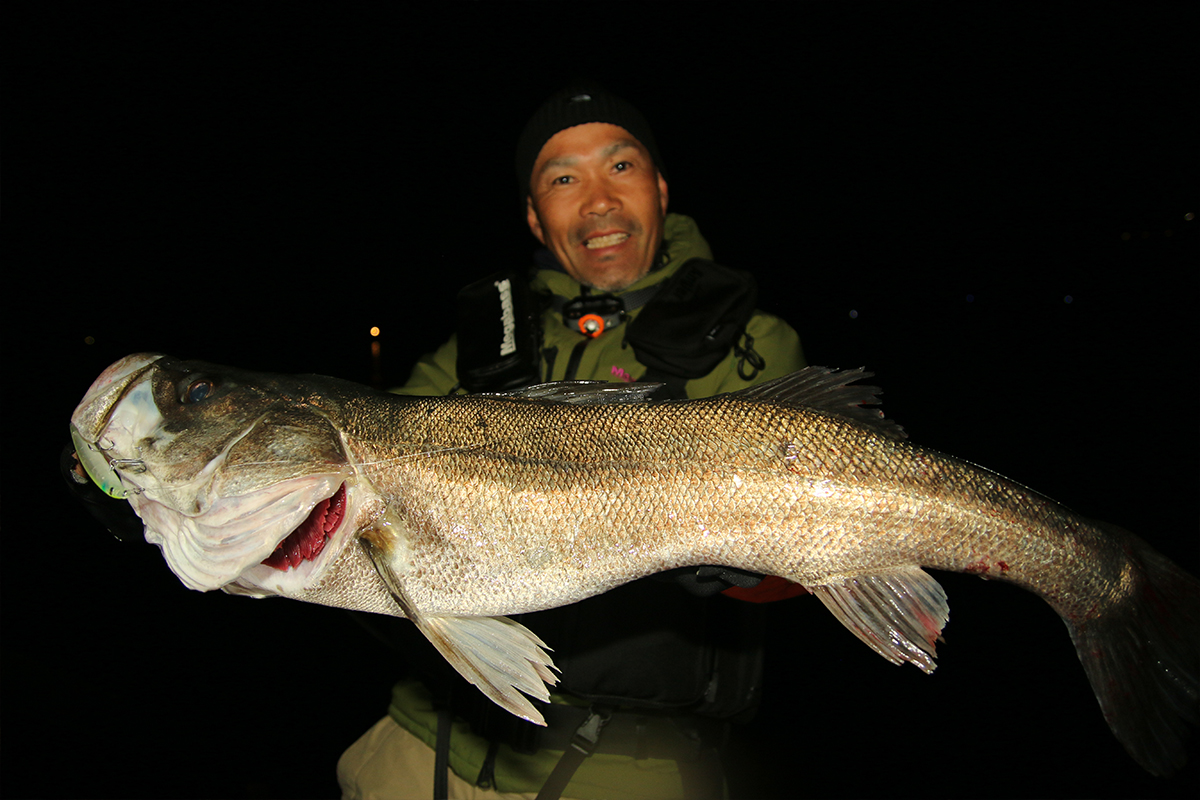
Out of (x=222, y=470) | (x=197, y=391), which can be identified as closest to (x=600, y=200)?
(x=197, y=391)

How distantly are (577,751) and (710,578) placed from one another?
0.87 meters

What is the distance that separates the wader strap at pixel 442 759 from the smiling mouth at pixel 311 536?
112 cm

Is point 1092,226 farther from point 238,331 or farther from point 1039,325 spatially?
point 238,331

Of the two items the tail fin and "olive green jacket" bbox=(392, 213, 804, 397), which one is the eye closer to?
"olive green jacket" bbox=(392, 213, 804, 397)

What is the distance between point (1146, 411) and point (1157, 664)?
768 inches

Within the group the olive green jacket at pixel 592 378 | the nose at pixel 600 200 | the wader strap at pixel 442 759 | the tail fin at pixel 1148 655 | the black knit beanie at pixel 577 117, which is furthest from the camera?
the black knit beanie at pixel 577 117

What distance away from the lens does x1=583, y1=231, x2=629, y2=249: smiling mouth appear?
2.91 m

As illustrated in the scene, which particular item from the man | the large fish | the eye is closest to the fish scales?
the large fish

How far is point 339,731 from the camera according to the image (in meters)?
5.42

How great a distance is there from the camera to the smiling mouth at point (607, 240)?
2914mm

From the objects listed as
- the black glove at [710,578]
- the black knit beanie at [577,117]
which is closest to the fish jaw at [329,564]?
the black glove at [710,578]

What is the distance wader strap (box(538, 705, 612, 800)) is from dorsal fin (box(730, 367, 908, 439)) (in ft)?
4.26

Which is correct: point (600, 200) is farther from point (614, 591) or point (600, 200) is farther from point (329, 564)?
point (329, 564)

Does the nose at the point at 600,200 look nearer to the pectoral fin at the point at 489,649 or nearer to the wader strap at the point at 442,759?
the pectoral fin at the point at 489,649
